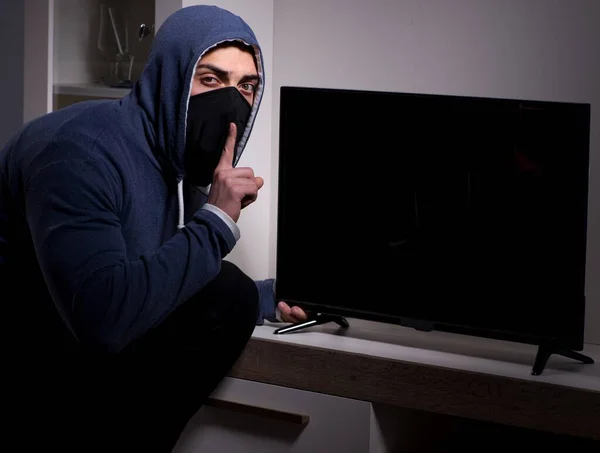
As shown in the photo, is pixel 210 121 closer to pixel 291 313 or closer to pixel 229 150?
pixel 229 150

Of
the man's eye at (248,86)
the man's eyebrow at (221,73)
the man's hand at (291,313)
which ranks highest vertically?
the man's eyebrow at (221,73)

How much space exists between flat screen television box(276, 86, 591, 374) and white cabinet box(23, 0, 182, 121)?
1.95 ft

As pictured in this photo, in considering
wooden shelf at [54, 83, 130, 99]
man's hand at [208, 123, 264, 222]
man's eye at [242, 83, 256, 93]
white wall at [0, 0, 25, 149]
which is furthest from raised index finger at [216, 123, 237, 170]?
white wall at [0, 0, 25, 149]

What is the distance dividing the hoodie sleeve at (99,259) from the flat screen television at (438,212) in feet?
1.21

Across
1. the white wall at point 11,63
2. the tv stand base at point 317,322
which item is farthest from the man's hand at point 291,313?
the white wall at point 11,63

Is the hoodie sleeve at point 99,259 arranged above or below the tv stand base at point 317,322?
above

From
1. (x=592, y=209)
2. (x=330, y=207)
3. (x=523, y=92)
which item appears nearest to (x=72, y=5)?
(x=330, y=207)

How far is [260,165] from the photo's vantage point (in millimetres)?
2311

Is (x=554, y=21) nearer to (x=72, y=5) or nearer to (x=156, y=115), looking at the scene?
(x=156, y=115)

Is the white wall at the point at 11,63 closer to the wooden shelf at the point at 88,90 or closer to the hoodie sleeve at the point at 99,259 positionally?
the wooden shelf at the point at 88,90

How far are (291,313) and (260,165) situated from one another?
46 cm

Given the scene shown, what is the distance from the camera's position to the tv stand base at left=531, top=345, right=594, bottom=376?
1.70 m

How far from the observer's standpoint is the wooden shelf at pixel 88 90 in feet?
7.61

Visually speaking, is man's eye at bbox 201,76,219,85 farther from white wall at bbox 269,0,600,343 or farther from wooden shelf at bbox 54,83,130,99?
wooden shelf at bbox 54,83,130,99
